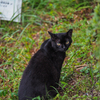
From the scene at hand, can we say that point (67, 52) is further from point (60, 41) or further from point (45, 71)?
point (45, 71)

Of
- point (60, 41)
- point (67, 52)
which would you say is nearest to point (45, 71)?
point (60, 41)

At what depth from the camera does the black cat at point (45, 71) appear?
78.4 inches

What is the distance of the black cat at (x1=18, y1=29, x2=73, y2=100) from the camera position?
78.4 inches

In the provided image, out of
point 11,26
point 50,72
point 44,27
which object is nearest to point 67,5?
point 44,27

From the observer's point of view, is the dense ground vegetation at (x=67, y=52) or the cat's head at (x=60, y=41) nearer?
the dense ground vegetation at (x=67, y=52)

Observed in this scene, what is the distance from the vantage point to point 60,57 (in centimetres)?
229

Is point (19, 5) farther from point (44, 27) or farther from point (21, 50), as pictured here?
point (21, 50)

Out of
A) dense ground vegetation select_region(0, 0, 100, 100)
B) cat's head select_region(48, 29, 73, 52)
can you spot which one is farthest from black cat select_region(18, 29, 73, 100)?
dense ground vegetation select_region(0, 0, 100, 100)

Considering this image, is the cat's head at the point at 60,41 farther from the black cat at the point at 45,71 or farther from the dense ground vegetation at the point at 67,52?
the dense ground vegetation at the point at 67,52

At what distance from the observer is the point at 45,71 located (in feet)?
6.95

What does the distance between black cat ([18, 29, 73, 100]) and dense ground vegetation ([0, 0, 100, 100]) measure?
196mm

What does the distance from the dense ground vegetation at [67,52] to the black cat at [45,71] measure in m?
0.20

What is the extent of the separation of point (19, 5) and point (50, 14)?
35.2 inches

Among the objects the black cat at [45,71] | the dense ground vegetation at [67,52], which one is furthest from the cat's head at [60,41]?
the dense ground vegetation at [67,52]
